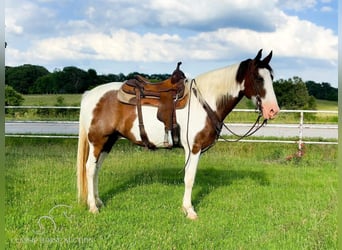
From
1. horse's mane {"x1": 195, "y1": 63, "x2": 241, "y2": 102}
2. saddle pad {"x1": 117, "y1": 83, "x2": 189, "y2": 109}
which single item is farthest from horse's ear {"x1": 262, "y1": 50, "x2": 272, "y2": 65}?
saddle pad {"x1": 117, "y1": 83, "x2": 189, "y2": 109}

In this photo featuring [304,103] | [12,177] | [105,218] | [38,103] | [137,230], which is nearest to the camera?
[137,230]

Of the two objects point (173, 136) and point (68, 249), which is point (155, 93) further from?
point (68, 249)

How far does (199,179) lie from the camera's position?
6457mm

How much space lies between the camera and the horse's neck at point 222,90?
14.7ft

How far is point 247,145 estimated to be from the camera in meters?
9.87

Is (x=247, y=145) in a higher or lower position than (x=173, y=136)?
lower

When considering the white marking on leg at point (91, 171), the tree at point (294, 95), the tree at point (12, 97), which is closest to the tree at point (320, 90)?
the tree at point (294, 95)

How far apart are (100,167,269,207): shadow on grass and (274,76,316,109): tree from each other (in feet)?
13.6

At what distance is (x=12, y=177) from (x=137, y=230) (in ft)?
10.9

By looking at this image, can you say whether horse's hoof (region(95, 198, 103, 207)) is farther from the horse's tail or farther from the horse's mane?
the horse's mane

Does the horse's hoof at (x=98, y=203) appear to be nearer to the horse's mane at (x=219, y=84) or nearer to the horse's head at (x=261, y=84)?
the horse's mane at (x=219, y=84)

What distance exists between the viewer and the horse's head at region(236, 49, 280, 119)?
4211 mm

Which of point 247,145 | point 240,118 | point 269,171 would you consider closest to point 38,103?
point 240,118

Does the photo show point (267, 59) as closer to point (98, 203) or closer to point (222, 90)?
point (222, 90)
